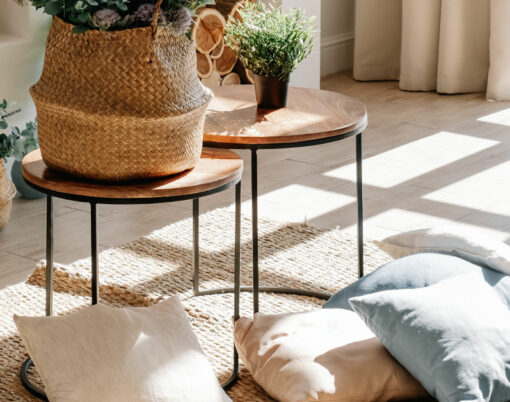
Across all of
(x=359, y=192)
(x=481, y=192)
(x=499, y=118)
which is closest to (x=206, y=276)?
(x=359, y=192)

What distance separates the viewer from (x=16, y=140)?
288 cm

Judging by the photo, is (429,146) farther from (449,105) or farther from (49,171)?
(49,171)

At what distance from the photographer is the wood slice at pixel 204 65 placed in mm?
4035

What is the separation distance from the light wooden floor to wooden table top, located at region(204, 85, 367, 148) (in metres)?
0.70

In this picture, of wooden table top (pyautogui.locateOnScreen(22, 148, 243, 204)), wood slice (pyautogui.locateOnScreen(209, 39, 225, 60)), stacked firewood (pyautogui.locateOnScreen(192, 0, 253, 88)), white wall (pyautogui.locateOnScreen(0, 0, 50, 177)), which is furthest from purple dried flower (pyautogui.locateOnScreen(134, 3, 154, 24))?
wood slice (pyautogui.locateOnScreen(209, 39, 225, 60))

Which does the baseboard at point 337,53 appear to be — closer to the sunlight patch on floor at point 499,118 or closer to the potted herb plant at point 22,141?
the sunlight patch on floor at point 499,118

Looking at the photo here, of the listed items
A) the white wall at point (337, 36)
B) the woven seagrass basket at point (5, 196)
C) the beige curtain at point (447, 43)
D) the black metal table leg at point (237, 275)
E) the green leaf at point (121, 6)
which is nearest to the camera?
the green leaf at point (121, 6)

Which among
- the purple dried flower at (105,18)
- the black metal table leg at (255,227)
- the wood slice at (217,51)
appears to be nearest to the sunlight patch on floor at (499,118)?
the wood slice at (217,51)

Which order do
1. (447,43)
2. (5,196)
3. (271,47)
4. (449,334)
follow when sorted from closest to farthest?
(449,334)
(271,47)
(5,196)
(447,43)

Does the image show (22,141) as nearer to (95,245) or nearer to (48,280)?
(48,280)

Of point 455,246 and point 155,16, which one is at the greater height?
point 155,16

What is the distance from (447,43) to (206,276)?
264cm

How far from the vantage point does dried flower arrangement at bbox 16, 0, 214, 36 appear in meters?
1.57

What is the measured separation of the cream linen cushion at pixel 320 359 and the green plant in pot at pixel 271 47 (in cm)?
52
